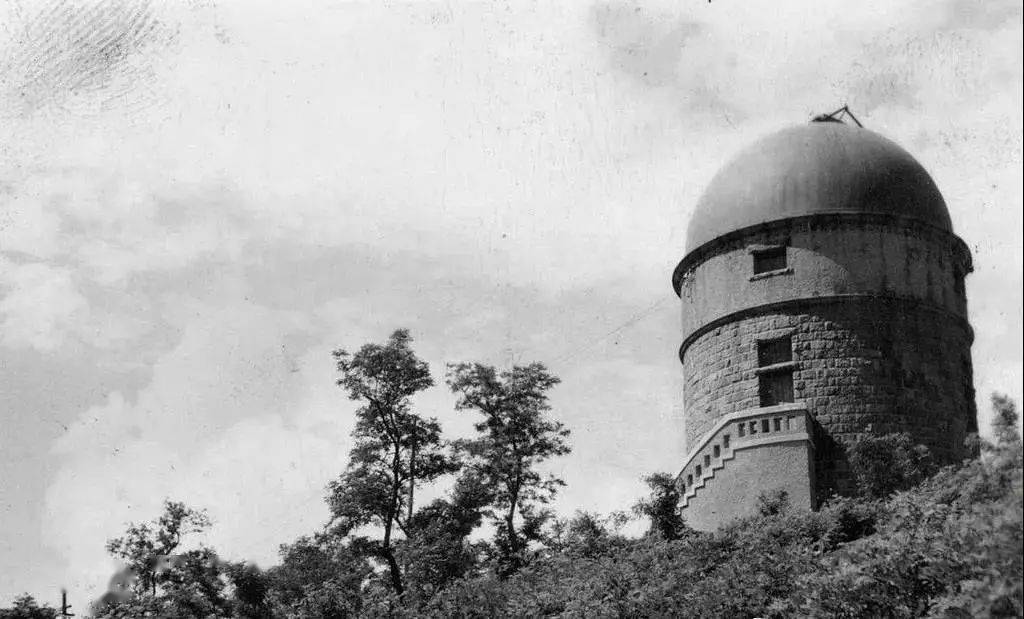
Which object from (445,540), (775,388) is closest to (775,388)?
Result: (775,388)

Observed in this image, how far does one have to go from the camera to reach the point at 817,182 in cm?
2959

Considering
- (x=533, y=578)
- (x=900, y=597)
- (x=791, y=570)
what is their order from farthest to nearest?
(x=533, y=578) → (x=791, y=570) → (x=900, y=597)

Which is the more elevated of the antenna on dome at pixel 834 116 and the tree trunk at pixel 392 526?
the antenna on dome at pixel 834 116

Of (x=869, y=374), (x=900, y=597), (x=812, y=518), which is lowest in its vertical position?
(x=900, y=597)

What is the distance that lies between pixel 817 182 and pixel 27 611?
22470 millimetres

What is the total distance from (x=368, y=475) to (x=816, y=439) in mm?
10289

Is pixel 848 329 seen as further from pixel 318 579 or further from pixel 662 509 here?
pixel 318 579

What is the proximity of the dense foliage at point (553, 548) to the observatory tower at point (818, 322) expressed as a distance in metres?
1.16

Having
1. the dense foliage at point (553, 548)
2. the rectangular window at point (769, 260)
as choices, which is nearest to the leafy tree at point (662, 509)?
the dense foliage at point (553, 548)

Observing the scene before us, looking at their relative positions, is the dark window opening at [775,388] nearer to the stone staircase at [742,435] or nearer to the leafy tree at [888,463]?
the stone staircase at [742,435]

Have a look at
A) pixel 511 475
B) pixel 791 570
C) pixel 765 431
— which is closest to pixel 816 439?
pixel 765 431

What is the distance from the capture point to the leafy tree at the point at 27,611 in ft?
106

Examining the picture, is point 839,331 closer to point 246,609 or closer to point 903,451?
point 903,451

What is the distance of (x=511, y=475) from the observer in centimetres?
3142
